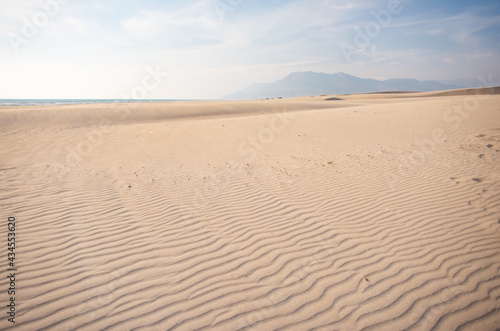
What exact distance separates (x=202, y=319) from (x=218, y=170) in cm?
522

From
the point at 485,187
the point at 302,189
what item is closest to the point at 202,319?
the point at 302,189

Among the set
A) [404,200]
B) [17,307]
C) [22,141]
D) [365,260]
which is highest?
[22,141]

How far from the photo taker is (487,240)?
3662 mm

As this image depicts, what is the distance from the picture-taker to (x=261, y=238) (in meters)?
3.92

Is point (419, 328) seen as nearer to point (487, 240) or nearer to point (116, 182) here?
point (487, 240)

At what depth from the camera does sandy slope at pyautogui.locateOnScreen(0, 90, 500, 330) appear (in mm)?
2615

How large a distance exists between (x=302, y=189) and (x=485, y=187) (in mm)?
4035

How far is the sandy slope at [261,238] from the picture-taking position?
2615 mm

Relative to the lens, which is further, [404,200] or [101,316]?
[404,200]

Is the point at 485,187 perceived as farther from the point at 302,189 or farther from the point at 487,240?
the point at 302,189

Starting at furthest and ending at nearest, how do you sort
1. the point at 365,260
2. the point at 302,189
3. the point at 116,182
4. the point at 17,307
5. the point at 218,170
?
1. the point at 218,170
2. the point at 116,182
3. the point at 302,189
4. the point at 365,260
5. the point at 17,307

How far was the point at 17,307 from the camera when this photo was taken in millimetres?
2699

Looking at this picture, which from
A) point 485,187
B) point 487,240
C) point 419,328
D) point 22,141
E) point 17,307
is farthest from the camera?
point 22,141

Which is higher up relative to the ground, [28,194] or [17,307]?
[28,194]
